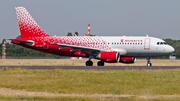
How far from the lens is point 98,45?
54.6 meters

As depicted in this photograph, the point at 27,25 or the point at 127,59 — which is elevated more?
the point at 27,25

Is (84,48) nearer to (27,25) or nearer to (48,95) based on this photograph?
(27,25)

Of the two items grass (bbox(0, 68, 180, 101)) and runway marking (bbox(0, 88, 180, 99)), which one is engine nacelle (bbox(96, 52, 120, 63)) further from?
runway marking (bbox(0, 88, 180, 99))

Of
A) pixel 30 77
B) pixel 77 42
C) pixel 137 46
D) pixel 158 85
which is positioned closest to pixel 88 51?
pixel 77 42

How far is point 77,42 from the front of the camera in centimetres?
5512

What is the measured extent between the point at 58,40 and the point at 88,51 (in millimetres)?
3829

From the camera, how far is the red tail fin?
57.2 m

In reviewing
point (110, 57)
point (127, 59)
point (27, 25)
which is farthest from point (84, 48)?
point (27, 25)

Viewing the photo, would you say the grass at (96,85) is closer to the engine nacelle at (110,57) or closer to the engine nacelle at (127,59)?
the engine nacelle at (110,57)

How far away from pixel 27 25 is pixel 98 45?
8.97 meters

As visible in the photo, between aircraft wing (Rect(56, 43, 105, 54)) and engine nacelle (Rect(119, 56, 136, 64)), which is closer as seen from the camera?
aircraft wing (Rect(56, 43, 105, 54))

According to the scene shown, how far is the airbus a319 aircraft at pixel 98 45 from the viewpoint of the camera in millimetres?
53438

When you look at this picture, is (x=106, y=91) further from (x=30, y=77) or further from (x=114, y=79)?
(x=30, y=77)

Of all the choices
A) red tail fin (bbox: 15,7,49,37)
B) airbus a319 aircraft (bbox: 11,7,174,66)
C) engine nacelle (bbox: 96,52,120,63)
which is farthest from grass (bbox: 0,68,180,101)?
red tail fin (bbox: 15,7,49,37)
